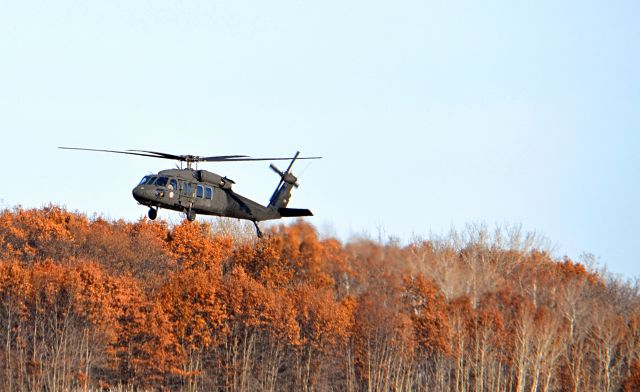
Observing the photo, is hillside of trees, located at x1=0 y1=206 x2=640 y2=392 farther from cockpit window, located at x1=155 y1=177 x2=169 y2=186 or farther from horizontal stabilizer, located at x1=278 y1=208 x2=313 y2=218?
cockpit window, located at x1=155 y1=177 x2=169 y2=186

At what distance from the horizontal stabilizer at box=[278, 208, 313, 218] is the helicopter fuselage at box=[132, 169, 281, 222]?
182 cm

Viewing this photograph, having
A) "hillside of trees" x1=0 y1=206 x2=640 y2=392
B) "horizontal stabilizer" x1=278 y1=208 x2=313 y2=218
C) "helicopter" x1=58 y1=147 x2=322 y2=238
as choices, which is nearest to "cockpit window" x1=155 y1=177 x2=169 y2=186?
"helicopter" x1=58 y1=147 x2=322 y2=238

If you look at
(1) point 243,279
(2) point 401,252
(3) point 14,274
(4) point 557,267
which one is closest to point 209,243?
(1) point 243,279

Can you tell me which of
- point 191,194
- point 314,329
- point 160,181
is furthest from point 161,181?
point 314,329

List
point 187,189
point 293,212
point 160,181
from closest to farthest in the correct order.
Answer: point 160,181
point 187,189
point 293,212

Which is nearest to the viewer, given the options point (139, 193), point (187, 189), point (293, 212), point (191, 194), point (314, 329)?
point (139, 193)

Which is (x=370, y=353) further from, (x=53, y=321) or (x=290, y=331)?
(x=53, y=321)

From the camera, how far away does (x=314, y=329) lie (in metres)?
102

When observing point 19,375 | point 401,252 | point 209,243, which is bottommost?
point 19,375

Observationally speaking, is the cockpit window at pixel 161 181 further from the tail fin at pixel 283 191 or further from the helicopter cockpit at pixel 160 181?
the tail fin at pixel 283 191

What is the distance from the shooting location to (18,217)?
126188 millimetres

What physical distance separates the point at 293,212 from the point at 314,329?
142ft

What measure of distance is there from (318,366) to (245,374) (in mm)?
6539

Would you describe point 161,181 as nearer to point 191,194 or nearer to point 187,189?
point 187,189
